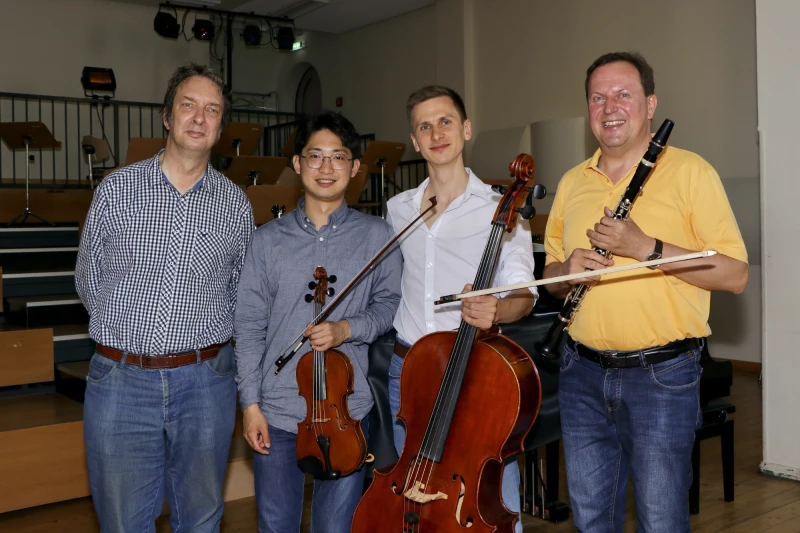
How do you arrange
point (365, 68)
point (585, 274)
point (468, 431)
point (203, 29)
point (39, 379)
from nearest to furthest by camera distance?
point (585, 274) → point (468, 431) → point (39, 379) → point (203, 29) → point (365, 68)

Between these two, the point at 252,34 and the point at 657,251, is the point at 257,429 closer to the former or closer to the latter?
the point at 657,251

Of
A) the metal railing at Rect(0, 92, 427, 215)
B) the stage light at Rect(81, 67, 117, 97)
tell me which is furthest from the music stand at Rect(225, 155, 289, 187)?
the stage light at Rect(81, 67, 117, 97)

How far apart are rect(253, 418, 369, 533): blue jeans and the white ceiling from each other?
28.8ft

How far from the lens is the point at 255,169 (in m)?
7.53

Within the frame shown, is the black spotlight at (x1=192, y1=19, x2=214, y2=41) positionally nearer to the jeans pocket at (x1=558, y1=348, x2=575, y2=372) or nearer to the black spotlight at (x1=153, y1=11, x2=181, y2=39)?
the black spotlight at (x1=153, y1=11, x2=181, y2=39)

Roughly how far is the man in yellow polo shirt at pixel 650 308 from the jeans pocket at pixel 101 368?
3.82 ft

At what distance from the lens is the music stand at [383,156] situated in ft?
27.2

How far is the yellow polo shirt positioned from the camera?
183 cm

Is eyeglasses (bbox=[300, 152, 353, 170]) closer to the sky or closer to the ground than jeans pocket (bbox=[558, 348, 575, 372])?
closer to the sky

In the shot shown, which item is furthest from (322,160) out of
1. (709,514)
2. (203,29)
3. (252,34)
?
(252,34)

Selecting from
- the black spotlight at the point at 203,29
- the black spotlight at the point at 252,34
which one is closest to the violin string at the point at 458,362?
the black spotlight at the point at 203,29

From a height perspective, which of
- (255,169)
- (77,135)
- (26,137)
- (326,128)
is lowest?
(326,128)

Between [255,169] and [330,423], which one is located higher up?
[255,169]

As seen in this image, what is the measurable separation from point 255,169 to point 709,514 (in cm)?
518
